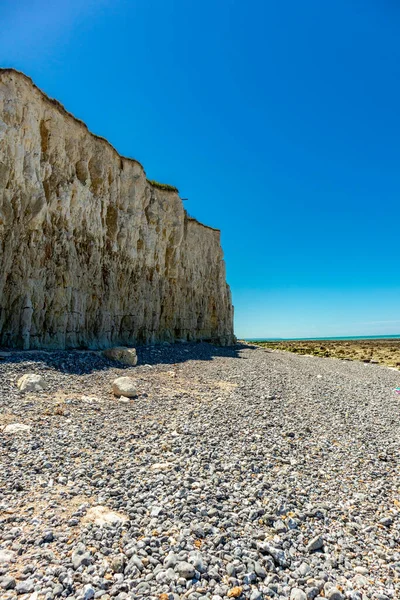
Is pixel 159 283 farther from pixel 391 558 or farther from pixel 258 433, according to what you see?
pixel 391 558

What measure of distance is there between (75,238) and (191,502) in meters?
20.1

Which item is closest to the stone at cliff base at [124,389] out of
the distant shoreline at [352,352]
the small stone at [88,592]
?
the small stone at [88,592]

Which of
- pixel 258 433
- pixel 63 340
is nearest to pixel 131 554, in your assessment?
pixel 258 433

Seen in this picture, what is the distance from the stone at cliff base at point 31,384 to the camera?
33.9 feet

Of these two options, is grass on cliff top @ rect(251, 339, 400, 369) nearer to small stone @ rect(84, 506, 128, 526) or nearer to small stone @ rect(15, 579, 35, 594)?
small stone @ rect(84, 506, 128, 526)

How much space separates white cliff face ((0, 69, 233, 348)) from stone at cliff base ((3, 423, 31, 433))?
11762 mm

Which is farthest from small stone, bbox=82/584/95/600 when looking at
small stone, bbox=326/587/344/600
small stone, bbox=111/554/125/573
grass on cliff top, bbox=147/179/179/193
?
grass on cliff top, bbox=147/179/179/193

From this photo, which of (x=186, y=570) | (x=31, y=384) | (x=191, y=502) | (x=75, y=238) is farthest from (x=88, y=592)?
(x=75, y=238)

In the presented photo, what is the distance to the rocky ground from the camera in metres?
3.33

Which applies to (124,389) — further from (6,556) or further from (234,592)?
(234,592)

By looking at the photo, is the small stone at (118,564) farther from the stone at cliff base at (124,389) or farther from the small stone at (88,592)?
the stone at cliff base at (124,389)

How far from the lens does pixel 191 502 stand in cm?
468

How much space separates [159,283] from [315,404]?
71.5 ft

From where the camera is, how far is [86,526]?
400cm
